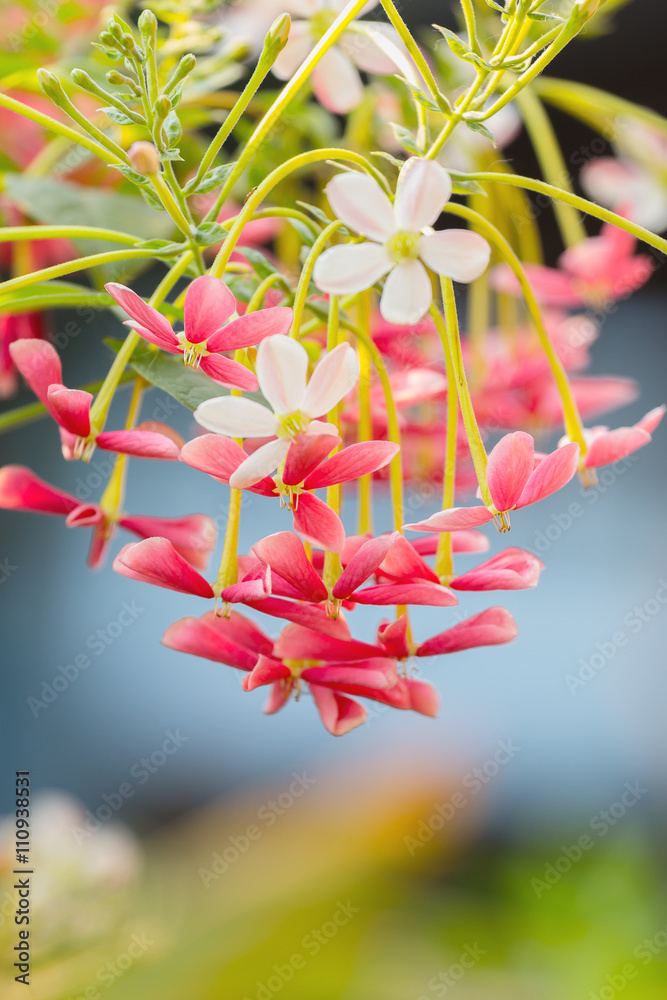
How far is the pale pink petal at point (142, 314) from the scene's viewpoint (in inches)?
7.6

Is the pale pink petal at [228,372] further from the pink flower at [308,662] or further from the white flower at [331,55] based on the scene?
the white flower at [331,55]

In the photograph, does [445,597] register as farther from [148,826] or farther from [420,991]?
[148,826]

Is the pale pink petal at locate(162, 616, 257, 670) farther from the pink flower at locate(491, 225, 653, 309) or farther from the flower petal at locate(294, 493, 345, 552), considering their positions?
the pink flower at locate(491, 225, 653, 309)

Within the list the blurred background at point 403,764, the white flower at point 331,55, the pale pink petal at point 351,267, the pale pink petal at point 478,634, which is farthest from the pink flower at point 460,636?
the blurred background at point 403,764

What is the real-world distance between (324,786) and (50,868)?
1.09 meters

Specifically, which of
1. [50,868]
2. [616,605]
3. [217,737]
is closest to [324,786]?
[217,737]

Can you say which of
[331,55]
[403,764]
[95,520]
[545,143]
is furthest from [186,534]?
[403,764]

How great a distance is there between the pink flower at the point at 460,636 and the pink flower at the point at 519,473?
0.04 m

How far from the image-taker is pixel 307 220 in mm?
265

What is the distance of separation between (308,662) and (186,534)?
0.08 meters

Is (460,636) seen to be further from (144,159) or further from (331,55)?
(331,55)

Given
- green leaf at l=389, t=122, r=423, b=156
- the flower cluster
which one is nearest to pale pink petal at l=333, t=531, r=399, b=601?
the flower cluster

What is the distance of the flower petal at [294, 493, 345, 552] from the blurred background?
3.42 feet

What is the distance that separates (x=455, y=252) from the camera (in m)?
0.20
